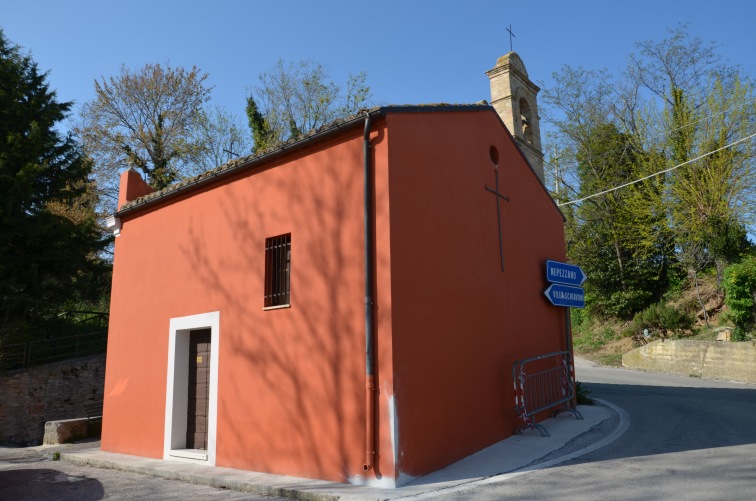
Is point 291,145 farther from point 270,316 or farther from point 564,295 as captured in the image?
point 564,295

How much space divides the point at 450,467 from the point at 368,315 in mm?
2223

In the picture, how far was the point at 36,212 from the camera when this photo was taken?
17016 mm

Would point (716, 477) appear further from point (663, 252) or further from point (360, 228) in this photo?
point (663, 252)

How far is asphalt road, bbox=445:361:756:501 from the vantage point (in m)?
5.59

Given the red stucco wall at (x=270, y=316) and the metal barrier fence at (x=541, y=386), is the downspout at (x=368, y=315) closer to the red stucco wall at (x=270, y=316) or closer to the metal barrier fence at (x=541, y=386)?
the red stucco wall at (x=270, y=316)

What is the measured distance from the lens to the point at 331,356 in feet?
22.9

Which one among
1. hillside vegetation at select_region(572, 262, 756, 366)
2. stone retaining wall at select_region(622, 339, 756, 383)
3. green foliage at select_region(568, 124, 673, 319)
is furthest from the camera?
green foliage at select_region(568, 124, 673, 319)

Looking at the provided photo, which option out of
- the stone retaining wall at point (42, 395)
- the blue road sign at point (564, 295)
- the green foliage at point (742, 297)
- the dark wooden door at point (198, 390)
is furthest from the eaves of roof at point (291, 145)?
the green foliage at point (742, 297)

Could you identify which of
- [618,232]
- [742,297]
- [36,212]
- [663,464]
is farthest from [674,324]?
[36,212]

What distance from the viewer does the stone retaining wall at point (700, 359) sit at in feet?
53.5

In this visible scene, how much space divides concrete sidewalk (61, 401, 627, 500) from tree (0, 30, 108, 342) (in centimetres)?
759

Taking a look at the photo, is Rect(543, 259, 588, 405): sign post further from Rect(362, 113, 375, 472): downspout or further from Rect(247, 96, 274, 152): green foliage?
Rect(247, 96, 274, 152): green foliage

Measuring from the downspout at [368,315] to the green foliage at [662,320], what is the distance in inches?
715

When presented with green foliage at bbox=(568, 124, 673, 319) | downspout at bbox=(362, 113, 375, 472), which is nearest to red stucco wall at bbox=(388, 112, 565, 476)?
downspout at bbox=(362, 113, 375, 472)
